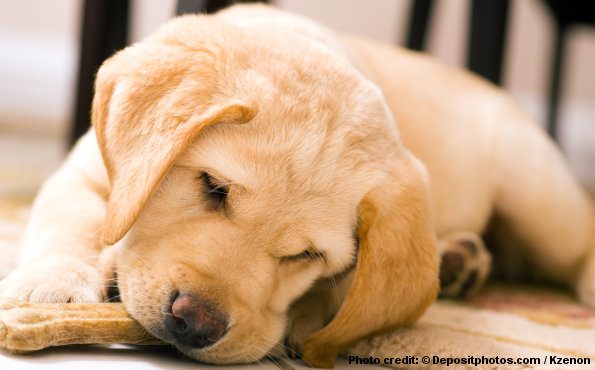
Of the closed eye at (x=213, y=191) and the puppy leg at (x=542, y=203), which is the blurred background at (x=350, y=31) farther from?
the closed eye at (x=213, y=191)

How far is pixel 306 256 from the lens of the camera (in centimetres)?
143

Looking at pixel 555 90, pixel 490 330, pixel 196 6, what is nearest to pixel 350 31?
pixel 555 90

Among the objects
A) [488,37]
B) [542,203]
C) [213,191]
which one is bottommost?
[542,203]

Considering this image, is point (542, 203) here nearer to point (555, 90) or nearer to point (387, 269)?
point (387, 269)

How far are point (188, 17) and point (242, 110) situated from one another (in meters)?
0.39

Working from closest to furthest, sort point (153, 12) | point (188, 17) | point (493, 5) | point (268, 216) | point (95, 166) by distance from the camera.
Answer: point (268, 216) < point (188, 17) < point (95, 166) < point (493, 5) < point (153, 12)

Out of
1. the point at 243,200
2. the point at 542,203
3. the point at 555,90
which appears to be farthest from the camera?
the point at 555,90

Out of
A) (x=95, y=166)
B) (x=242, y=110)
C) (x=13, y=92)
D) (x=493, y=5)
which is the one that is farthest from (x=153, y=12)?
(x=242, y=110)

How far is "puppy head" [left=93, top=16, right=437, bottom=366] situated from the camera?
4.26 feet

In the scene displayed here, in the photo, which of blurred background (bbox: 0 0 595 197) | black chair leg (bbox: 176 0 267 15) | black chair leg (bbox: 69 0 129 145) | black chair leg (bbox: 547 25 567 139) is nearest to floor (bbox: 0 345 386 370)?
black chair leg (bbox: 176 0 267 15)

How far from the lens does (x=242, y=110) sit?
134 cm

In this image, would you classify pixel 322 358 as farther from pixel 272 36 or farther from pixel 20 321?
pixel 272 36

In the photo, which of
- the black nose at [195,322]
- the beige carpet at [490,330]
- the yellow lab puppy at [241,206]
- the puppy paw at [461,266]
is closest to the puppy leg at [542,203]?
the beige carpet at [490,330]

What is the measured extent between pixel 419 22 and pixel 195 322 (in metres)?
2.58
